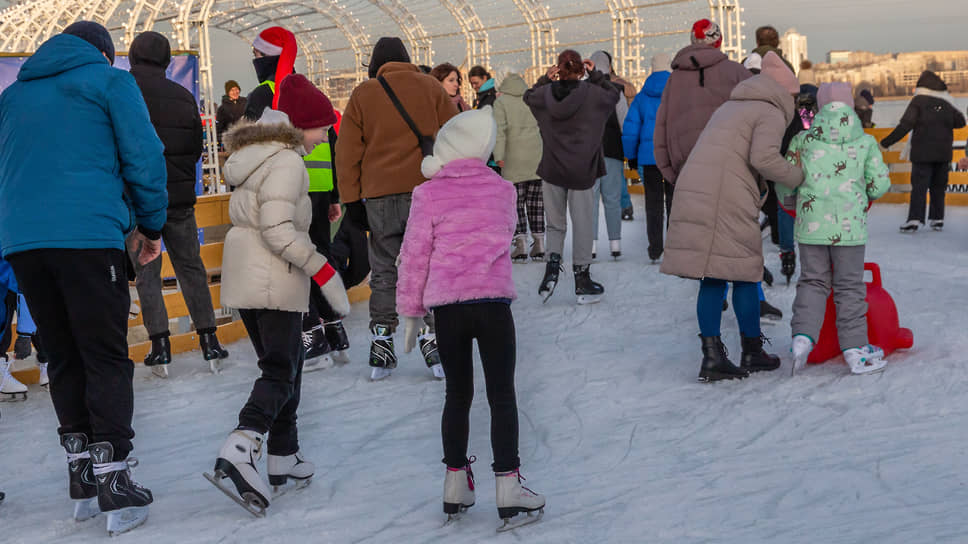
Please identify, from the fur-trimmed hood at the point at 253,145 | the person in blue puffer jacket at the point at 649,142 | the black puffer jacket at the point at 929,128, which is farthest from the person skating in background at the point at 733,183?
the black puffer jacket at the point at 929,128

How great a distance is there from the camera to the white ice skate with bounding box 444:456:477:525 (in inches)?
138

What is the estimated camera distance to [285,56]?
580cm

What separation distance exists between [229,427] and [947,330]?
4.00 meters

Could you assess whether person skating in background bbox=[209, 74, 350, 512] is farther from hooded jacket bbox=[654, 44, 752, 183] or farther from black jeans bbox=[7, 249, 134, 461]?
hooded jacket bbox=[654, 44, 752, 183]

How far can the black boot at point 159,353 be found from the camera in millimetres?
5977

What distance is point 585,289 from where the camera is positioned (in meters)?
7.61

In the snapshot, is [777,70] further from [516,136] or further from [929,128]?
[929,128]

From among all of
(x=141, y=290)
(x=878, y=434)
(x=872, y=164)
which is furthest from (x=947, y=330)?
(x=141, y=290)

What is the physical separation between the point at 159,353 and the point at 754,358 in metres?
3.31

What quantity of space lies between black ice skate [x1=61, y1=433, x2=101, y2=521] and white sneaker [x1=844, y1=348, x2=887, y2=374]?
11.6ft

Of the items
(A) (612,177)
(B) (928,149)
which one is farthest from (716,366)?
(B) (928,149)

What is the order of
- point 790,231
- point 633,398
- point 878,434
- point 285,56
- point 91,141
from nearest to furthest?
point 91,141
point 878,434
point 633,398
point 285,56
point 790,231

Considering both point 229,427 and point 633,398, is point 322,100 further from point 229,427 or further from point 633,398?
point 633,398

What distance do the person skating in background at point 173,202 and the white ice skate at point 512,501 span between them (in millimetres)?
3134
